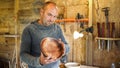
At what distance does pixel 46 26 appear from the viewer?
1.82 metres

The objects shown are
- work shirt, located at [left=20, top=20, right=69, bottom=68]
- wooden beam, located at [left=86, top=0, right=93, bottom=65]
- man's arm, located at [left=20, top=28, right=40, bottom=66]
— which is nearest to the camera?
man's arm, located at [left=20, top=28, right=40, bottom=66]

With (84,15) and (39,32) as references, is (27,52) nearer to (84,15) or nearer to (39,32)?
(39,32)

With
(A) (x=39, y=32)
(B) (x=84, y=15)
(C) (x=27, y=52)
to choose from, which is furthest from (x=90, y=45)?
(C) (x=27, y=52)

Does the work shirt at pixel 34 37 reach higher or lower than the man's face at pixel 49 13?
lower

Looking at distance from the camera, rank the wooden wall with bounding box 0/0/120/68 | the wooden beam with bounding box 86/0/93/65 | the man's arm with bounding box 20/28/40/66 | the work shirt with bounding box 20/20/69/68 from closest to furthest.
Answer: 1. the man's arm with bounding box 20/28/40/66
2. the work shirt with bounding box 20/20/69/68
3. the wooden wall with bounding box 0/0/120/68
4. the wooden beam with bounding box 86/0/93/65

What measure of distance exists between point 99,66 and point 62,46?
1.53 m

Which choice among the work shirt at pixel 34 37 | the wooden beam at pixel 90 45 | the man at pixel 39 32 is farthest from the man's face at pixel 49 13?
the wooden beam at pixel 90 45

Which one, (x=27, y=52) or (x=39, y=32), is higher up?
(x=39, y=32)

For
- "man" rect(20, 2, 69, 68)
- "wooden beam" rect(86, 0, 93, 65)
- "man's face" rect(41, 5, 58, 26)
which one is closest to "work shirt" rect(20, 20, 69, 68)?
"man" rect(20, 2, 69, 68)

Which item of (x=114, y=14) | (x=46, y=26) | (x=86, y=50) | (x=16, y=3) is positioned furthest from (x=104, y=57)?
(x=16, y=3)

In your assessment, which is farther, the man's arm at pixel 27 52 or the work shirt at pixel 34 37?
the work shirt at pixel 34 37

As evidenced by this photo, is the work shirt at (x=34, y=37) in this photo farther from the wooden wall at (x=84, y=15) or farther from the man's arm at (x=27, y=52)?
the wooden wall at (x=84, y=15)

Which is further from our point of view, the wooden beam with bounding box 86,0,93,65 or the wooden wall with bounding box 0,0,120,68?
the wooden beam with bounding box 86,0,93,65

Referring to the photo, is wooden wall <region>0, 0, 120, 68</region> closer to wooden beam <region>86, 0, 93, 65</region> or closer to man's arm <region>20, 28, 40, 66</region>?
wooden beam <region>86, 0, 93, 65</region>
